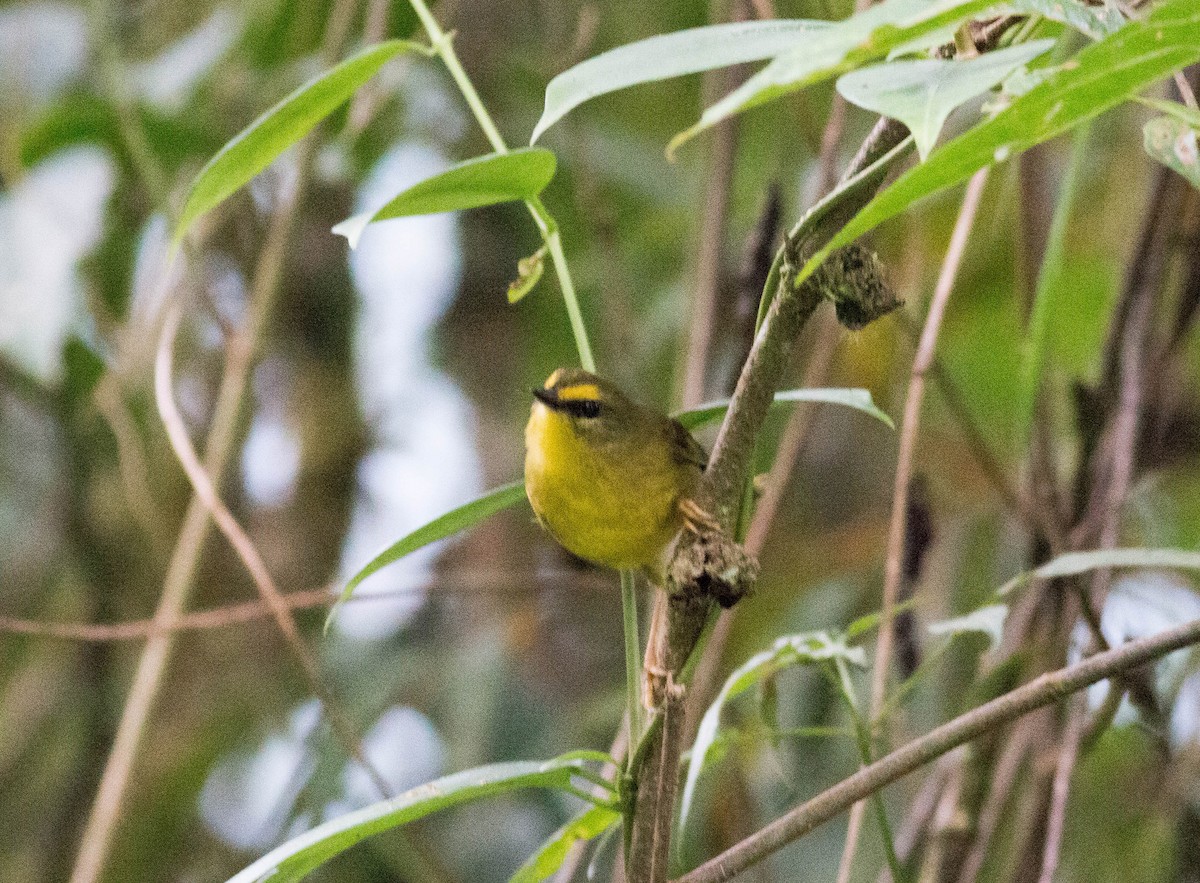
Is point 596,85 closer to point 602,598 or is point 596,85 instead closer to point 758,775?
point 758,775

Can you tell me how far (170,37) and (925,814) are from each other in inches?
91.0

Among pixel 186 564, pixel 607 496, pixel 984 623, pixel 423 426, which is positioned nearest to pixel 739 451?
pixel 984 623

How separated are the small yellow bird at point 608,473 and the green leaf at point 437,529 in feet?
1.36

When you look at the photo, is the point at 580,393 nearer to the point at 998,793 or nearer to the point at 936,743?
the point at 998,793

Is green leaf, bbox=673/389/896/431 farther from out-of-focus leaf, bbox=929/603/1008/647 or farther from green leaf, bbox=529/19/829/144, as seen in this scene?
green leaf, bbox=529/19/829/144

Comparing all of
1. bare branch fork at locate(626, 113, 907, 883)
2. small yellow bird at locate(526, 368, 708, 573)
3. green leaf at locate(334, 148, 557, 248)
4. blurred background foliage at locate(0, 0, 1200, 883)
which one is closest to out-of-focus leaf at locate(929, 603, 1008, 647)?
bare branch fork at locate(626, 113, 907, 883)

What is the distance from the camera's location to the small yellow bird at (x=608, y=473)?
4.89ft

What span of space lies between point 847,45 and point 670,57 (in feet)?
0.40

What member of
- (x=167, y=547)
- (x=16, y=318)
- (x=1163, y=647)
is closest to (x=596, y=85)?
(x=1163, y=647)

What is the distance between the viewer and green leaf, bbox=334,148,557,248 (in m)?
0.74

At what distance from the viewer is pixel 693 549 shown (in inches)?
31.6

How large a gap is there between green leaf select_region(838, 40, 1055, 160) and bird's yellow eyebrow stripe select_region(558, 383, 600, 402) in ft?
3.40

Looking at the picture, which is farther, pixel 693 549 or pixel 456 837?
pixel 456 837

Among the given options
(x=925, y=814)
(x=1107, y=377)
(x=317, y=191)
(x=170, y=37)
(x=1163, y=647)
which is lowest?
(x=925, y=814)
